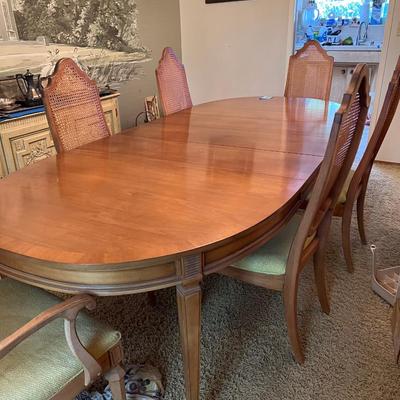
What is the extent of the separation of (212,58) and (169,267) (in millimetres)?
3952

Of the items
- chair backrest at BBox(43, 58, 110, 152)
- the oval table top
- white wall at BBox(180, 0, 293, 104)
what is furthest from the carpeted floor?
white wall at BBox(180, 0, 293, 104)

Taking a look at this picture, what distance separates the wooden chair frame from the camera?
0.84m

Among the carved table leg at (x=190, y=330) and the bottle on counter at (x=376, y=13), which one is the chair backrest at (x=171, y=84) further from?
the bottle on counter at (x=376, y=13)

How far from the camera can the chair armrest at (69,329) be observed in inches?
32.6

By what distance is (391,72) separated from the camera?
11.3ft

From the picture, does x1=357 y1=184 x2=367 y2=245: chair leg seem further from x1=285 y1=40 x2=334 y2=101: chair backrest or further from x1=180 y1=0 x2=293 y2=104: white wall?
x1=180 y1=0 x2=293 y2=104: white wall

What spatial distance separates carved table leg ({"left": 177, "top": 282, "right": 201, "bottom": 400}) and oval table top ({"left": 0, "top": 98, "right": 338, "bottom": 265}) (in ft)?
0.59

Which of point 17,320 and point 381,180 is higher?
point 17,320

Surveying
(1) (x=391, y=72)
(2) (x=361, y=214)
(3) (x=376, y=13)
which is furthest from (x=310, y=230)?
(3) (x=376, y=13)

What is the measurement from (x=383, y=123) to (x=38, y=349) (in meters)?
1.71

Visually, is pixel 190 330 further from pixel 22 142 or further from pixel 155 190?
pixel 22 142

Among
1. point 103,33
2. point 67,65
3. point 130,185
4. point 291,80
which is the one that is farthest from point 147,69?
point 130,185

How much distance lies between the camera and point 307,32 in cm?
541

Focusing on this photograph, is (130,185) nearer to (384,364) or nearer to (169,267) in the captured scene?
(169,267)
